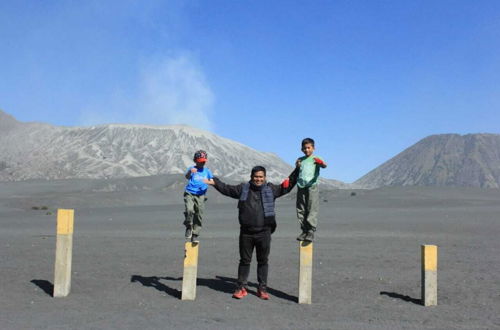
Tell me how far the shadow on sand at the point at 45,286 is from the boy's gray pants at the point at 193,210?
2.40 m

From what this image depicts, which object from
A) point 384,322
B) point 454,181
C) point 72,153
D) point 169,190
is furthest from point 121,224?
point 454,181

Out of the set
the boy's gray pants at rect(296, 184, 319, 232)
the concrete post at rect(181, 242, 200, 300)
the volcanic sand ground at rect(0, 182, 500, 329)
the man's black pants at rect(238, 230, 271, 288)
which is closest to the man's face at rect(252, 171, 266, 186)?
the boy's gray pants at rect(296, 184, 319, 232)

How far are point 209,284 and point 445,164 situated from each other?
159m

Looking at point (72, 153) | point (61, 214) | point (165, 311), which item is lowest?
point (165, 311)

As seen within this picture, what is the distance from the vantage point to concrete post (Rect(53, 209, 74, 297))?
7.61m

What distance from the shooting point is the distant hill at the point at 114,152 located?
85000mm

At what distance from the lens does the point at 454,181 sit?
464 ft

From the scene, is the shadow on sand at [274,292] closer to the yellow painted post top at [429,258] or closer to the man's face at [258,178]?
the man's face at [258,178]

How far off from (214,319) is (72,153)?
303ft

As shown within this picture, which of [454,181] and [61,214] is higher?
[454,181]

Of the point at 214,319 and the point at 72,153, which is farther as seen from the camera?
the point at 72,153

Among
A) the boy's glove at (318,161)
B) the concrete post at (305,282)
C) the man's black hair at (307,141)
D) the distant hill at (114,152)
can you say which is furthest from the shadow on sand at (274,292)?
the distant hill at (114,152)

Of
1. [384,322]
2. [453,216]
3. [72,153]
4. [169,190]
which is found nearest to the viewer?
[384,322]

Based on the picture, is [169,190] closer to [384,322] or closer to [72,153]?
[384,322]
